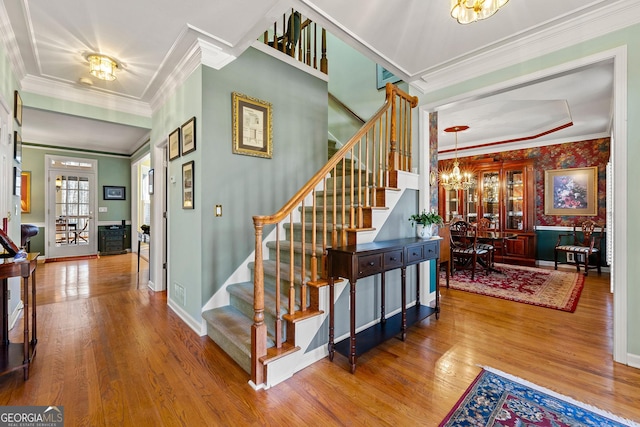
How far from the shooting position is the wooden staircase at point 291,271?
6.47 feet

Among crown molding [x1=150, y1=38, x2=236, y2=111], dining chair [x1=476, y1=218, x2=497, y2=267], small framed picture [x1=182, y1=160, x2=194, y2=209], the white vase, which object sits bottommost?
dining chair [x1=476, y1=218, x2=497, y2=267]

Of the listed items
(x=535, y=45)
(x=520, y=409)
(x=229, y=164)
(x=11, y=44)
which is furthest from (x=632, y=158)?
(x=11, y=44)

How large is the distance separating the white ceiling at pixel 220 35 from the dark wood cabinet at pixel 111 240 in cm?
465

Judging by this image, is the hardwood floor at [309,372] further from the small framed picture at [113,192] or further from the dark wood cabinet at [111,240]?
the small framed picture at [113,192]

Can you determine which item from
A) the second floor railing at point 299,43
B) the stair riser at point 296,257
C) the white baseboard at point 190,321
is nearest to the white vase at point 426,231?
the stair riser at point 296,257

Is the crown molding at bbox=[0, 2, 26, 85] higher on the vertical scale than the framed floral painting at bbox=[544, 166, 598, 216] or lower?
higher

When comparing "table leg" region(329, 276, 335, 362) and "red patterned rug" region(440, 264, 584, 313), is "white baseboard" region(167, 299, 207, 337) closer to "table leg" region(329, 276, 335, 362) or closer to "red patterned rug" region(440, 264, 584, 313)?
"table leg" region(329, 276, 335, 362)

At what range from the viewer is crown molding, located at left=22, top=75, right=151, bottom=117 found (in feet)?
11.3

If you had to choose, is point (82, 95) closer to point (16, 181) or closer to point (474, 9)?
point (16, 181)

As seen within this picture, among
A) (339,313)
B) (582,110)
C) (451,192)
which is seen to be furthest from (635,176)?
(451,192)

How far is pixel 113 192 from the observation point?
7.53 m

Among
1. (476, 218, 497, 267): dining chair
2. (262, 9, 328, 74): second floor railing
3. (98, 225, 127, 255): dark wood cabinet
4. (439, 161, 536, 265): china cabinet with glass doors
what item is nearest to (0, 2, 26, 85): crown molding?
(262, 9, 328, 74): second floor railing

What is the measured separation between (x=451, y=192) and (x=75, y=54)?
7537 millimetres

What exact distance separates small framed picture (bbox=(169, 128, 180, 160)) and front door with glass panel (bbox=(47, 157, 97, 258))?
550 cm
